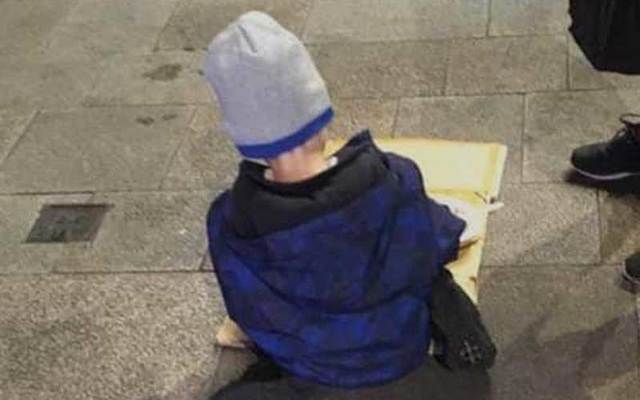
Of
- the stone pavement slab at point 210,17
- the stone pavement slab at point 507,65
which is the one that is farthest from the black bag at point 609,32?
the stone pavement slab at point 210,17

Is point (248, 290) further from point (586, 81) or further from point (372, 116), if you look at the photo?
point (586, 81)

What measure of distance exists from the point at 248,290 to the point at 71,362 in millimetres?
462

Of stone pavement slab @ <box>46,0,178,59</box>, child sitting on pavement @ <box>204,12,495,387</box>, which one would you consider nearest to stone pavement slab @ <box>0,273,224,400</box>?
child sitting on pavement @ <box>204,12,495,387</box>

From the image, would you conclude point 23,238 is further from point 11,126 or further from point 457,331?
point 457,331

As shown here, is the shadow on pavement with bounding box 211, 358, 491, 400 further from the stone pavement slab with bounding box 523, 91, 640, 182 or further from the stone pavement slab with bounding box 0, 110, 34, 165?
the stone pavement slab with bounding box 0, 110, 34, 165

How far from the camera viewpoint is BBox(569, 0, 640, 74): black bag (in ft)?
5.57

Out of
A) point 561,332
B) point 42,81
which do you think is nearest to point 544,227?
point 561,332

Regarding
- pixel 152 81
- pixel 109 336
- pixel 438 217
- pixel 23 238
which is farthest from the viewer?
pixel 152 81

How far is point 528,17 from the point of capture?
2.70 metres

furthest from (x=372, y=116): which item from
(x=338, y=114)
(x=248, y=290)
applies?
(x=248, y=290)

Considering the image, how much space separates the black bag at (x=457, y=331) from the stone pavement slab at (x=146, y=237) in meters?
0.59

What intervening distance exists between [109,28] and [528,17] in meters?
1.12

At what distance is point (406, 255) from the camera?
1.58 meters

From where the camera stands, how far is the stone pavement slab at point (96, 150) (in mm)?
2354
